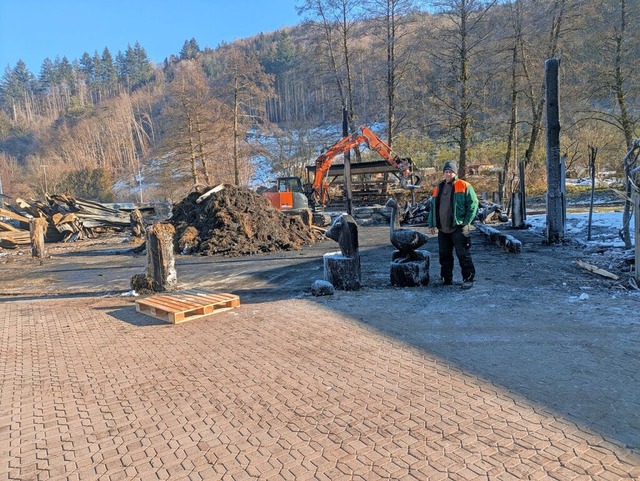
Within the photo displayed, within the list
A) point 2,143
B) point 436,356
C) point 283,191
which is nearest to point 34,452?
point 436,356

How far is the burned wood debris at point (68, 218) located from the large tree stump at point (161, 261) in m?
13.7

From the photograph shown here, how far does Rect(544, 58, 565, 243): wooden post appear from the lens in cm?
1144

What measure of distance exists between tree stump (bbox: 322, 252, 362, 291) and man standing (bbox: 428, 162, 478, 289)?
1.44m

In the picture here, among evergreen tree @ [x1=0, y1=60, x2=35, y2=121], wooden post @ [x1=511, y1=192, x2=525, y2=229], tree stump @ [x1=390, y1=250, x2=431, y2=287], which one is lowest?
tree stump @ [x1=390, y1=250, x2=431, y2=287]

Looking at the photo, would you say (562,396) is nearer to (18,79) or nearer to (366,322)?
(366,322)

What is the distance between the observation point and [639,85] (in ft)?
73.9

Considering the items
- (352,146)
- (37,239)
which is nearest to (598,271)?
(37,239)

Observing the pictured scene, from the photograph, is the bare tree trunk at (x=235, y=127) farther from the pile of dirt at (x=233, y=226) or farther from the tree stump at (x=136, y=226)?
the pile of dirt at (x=233, y=226)

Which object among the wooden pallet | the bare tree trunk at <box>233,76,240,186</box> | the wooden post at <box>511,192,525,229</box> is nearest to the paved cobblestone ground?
the wooden pallet

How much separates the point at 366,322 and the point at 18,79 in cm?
14473

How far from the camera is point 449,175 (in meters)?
7.59

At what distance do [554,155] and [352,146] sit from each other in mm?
12509

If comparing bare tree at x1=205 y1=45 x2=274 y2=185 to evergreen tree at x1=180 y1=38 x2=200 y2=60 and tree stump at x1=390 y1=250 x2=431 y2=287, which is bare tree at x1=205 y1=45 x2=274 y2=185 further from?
evergreen tree at x1=180 y1=38 x2=200 y2=60

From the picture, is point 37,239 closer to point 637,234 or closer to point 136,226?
point 136,226
